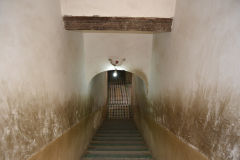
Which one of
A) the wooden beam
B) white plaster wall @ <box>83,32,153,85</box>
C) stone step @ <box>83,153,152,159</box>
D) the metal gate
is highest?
the wooden beam

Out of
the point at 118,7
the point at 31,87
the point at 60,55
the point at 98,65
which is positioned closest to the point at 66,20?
the point at 60,55

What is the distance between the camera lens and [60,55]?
222cm

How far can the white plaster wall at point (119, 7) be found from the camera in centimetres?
231

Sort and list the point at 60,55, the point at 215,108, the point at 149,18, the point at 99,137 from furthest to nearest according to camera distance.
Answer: the point at 99,137
the point at 149,18
the point at 60,55
the point at 215,108

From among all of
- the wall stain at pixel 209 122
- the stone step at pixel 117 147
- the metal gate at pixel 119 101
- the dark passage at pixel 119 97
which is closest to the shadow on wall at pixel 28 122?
the wall stain at pixel 209 122

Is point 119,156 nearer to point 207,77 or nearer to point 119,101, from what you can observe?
point 207,77

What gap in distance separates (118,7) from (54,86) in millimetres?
1574

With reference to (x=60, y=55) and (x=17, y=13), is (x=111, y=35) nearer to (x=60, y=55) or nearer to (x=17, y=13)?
(x=60, y=55)

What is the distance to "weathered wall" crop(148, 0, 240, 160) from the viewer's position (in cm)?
114

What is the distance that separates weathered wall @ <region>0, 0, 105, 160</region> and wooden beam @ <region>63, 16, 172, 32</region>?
8.3 inches

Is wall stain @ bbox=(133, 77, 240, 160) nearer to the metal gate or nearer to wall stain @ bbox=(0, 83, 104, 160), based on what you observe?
wall stain @ bbox=(0, 83, 104, 160)

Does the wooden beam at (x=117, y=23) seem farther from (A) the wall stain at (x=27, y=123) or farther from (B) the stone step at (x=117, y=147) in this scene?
(B) the stone step at (x=117, y=147)

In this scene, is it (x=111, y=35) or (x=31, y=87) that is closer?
(x=31, y=87)

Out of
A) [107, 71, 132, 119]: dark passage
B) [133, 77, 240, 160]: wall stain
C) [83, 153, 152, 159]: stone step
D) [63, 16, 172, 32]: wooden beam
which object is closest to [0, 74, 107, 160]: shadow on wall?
[63, 16, 172, 32]: wooden beam
